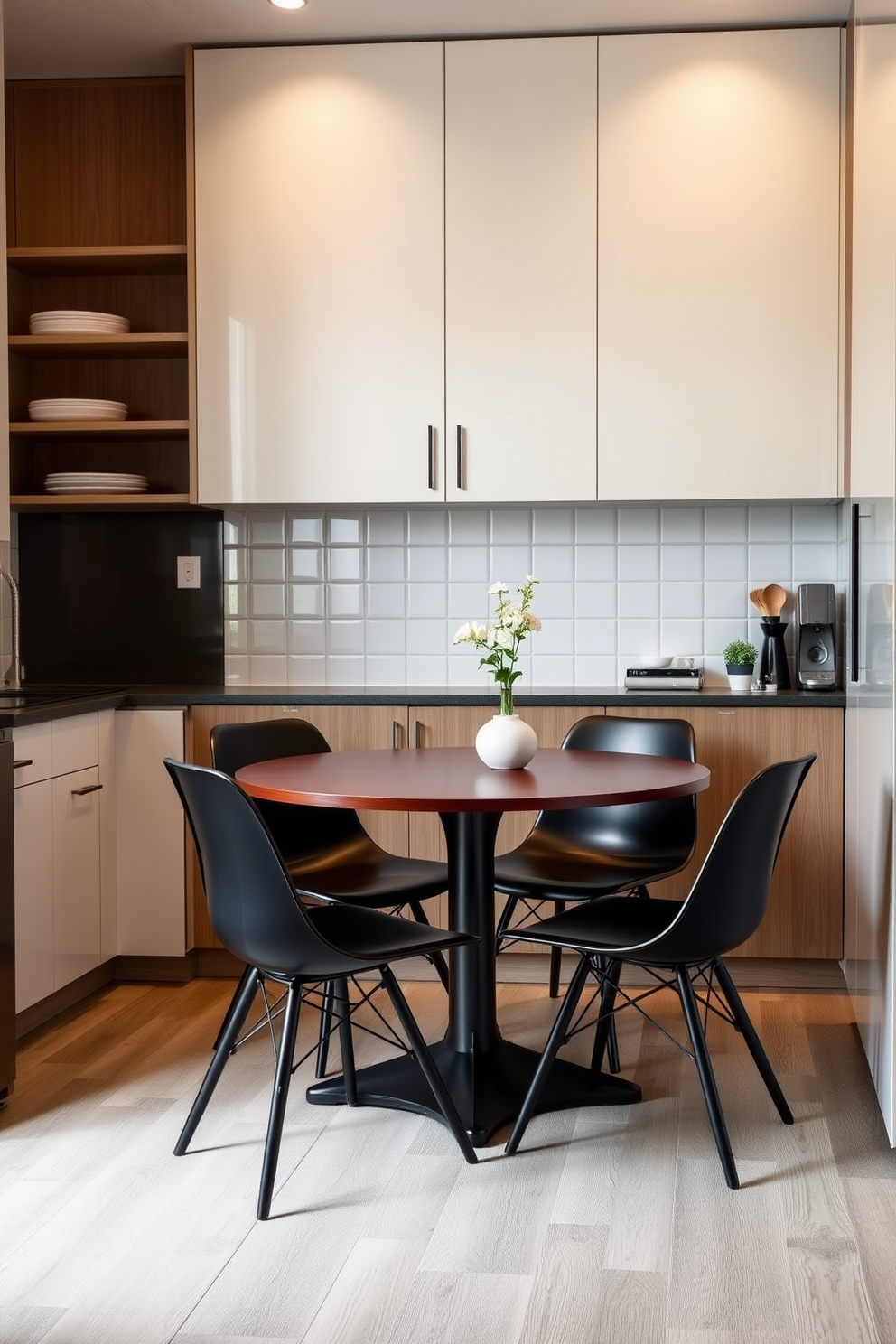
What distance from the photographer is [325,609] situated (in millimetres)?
4406

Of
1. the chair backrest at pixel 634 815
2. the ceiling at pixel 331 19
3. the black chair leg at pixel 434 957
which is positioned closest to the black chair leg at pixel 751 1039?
the chair backrest at pixel 634 815

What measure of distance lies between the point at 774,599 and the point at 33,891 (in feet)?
7.87

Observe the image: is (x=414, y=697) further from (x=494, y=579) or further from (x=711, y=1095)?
(x=711, y=1095)

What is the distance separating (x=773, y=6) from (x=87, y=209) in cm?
226

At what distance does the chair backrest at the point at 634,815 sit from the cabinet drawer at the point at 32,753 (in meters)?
1.32

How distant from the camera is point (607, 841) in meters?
3.33

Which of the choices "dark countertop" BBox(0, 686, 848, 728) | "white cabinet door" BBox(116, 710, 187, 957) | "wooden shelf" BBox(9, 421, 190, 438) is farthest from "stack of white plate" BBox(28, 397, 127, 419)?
"white cabinet door" BBox(116, 710, 187, 957)

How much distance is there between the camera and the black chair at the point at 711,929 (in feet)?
7.98

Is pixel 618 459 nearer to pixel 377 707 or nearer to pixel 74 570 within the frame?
pixel 377 707

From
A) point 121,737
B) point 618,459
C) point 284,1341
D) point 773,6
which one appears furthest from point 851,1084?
point 773,6

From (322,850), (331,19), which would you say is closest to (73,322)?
(331,19)

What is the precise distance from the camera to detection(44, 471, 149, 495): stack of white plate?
162 inches

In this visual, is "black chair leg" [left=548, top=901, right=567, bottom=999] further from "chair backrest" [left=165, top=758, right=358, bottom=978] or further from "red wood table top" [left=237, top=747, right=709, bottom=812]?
"chair backrest" [left=165, top=758, right=358, bottom=978]

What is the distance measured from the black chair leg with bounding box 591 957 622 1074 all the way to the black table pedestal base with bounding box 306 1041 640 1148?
5 cm
